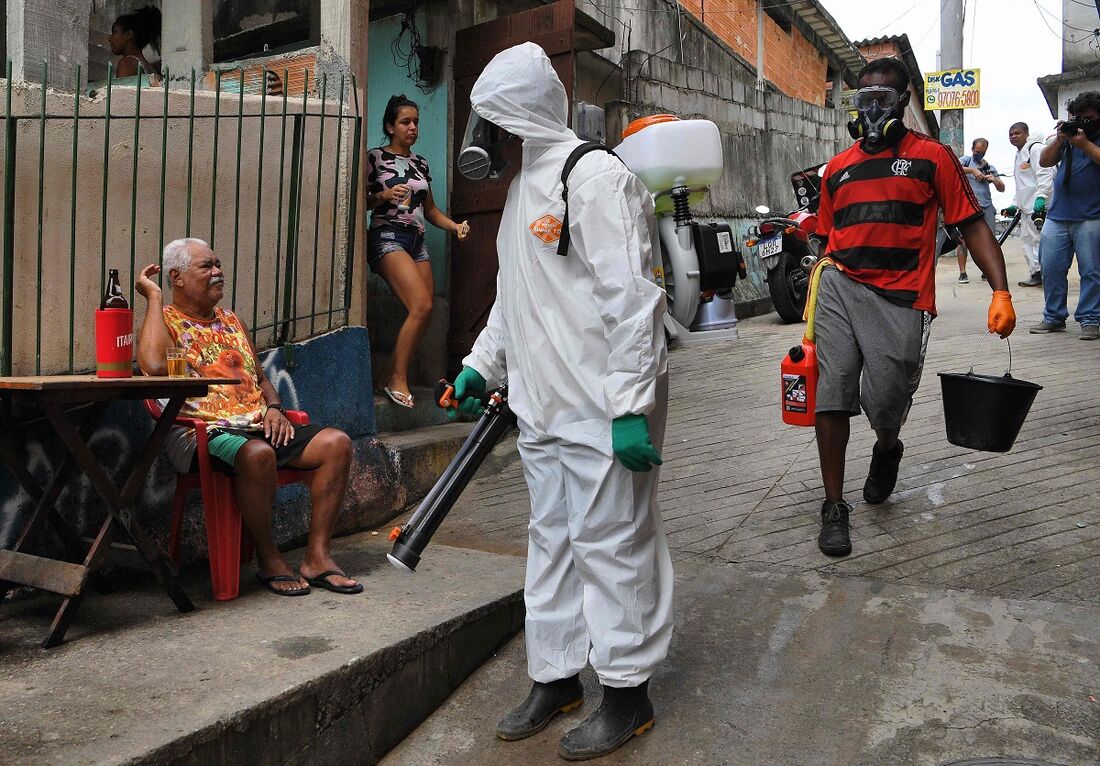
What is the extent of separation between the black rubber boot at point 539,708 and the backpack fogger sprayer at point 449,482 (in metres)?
0.52

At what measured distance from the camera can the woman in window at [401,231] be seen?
5.64 meters

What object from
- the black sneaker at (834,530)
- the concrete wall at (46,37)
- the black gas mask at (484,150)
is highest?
the concrete wall at (46,37)

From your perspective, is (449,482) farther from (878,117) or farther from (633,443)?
(878,117)

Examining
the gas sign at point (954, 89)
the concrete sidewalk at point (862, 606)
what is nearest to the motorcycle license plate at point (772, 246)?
the concrete sidewalk at point (862, 606)

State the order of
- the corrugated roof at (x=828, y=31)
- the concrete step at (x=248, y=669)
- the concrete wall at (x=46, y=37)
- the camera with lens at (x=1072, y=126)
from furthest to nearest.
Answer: the corrugated roof at (x=828, y=31)
the camera with lens at (x=1072, y=126)
the concrete wall at (x=46, y=37)
the concrete step at (x=248, y=669)

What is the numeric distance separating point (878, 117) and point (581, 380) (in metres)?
2.09

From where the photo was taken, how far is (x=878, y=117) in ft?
13.3

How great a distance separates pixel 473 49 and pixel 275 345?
2.81 m

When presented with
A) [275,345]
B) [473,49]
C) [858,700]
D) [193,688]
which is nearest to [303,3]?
[473,49]

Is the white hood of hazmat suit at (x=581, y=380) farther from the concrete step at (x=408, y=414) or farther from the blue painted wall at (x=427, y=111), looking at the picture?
the blue painted wall at (x=427, y=111)

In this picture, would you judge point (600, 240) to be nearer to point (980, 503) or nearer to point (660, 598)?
point (660, 598)

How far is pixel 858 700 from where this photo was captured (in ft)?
9.70

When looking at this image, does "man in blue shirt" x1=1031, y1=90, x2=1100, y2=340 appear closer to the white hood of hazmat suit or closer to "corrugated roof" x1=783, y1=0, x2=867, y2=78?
the white hood of hazmat suit

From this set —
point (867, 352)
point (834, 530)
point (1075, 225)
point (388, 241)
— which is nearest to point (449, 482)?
point (834, 530)
